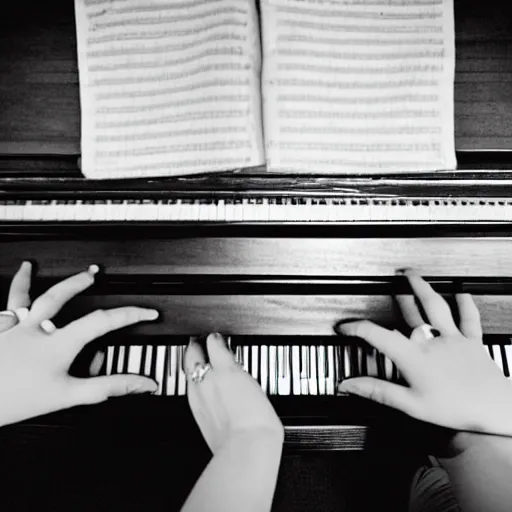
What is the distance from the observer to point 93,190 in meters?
1.42

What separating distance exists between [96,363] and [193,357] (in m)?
0.33

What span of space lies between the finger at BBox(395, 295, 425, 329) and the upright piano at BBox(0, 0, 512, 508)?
26 millimetres

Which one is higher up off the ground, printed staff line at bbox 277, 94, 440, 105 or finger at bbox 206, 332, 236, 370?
printed staff line at bbox 277, 94, 440, 105

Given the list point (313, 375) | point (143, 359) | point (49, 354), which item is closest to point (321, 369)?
point (313, 375)

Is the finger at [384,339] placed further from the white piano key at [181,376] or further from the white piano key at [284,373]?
the white piano key at [181,376]

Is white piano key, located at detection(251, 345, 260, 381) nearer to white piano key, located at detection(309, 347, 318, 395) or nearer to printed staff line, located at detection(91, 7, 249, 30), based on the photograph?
white piano key, located at detection(309, 347, 318, 395)

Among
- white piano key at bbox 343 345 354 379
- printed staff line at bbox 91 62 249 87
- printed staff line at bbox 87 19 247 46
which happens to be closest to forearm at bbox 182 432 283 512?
white piano key at bbox 343 345 354 379

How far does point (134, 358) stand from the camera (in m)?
1.42

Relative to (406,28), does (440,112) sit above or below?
below

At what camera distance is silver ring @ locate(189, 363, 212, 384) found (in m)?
1.20

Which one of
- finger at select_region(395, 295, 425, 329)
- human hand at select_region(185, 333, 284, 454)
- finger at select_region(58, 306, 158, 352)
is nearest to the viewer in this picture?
human hand at select_region(185, 333, 284, 454)

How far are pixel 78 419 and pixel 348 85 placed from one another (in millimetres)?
1143

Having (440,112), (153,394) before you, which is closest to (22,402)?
(153,394)

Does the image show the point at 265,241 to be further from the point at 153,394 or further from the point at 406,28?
the point at 406,28
